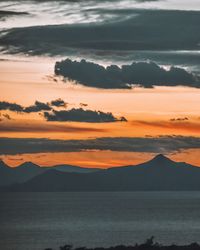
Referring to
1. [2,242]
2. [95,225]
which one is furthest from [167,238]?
[95,225]

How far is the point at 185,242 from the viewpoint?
123 m

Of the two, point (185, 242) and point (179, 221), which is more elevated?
point (185, 242)

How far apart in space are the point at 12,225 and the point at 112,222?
21560 mm

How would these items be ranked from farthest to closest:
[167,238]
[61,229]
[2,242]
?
[61,229], [167,238], [2,242]

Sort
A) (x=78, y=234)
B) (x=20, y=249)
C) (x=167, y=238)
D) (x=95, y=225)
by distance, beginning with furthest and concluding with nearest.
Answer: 1. (x=95, y=225)
2. (x=78, y=234)
3. (x=167, y=238)
4. (x=20, y=249)

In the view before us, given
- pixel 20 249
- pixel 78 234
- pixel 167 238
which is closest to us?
pixel 20 249

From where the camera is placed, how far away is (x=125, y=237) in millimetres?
134000

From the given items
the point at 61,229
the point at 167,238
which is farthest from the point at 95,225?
the point at 167,238

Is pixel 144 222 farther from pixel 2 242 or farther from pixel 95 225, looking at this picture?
pixel 2 242

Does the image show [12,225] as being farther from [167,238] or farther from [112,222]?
[167,238]

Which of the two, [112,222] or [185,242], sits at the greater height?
[185,242]

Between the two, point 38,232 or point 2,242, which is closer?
point 2,242

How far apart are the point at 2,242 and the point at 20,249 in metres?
14.8

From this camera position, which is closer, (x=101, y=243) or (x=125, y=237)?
(x=101, y=243)
